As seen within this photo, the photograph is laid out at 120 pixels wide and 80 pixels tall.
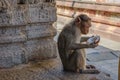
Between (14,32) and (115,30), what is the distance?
13.9 feet

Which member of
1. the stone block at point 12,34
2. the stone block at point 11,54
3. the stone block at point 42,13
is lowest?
the stone block at point 11,54

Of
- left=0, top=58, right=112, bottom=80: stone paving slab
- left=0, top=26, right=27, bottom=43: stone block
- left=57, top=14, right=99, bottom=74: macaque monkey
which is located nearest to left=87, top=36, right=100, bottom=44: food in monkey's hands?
left=57, top=14, right=99, bottom=74: macaque monkey

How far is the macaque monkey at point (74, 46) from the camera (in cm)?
385

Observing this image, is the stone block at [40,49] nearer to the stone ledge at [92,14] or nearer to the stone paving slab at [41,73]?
the stone paving slab at [41,73]

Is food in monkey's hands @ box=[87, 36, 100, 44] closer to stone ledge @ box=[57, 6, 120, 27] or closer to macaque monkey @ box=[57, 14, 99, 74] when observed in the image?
macaque monkey @ box=[57, 14, 99, 74]

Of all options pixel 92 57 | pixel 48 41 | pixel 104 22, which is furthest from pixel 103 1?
pixel 48 41

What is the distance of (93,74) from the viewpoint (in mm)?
3967

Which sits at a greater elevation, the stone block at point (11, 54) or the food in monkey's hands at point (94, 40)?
the food in monkey's hands at point (94, 40)

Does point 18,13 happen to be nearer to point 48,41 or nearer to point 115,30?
point 48,41

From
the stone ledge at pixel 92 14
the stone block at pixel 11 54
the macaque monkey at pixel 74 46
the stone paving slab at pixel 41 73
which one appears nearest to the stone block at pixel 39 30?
the stone block at pixel 11 54

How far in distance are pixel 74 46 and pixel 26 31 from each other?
945 millimetres

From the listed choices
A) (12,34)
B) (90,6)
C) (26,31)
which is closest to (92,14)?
(90,6)

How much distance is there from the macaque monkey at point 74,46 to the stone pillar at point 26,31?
2.20 feet

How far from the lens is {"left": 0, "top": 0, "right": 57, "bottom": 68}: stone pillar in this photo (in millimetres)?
4258
